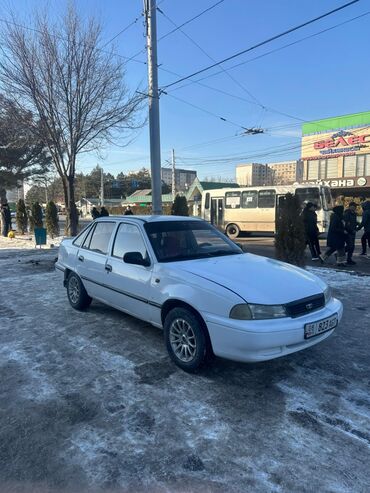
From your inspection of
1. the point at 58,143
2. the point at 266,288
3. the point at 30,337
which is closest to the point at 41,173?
the point at 58,143

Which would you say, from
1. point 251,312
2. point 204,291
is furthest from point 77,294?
point 251,312

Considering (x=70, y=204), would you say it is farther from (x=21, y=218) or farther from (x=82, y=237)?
(x=21, y=218)

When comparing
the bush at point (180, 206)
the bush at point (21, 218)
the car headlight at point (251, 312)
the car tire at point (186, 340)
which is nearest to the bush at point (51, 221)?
the bush at point (21, 218)

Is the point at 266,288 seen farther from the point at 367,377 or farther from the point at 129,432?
the point at 129,432

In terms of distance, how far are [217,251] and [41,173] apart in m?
28.3

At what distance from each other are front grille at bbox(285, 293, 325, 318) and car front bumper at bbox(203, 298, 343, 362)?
0.06m

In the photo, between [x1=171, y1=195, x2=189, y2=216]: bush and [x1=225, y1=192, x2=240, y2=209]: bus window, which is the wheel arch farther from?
[x1=225, y1=192, x2=240, y2=209]: bus window

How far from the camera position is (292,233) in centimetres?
920

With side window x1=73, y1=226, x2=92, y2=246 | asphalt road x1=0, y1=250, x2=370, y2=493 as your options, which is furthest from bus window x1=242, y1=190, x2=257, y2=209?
asphalt road x1=0, y1=250, x2=370, y2=493

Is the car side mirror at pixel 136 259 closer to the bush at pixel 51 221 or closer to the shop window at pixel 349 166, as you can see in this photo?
the bush at pixel 51 221

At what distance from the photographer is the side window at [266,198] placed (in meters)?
20.2

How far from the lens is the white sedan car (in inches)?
133

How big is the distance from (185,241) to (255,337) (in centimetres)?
188

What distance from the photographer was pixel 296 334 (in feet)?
11.2
